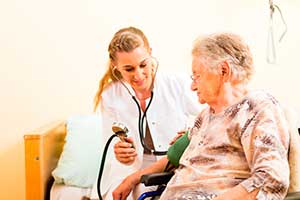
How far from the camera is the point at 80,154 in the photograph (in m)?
2.16

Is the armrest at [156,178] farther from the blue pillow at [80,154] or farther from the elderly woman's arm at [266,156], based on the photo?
the blue pillow at [80,154]

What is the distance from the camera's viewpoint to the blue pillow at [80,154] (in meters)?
2.06

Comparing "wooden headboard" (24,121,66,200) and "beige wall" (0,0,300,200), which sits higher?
"beige wall" (0,0,300,200)

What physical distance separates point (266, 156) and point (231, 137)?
159 mm

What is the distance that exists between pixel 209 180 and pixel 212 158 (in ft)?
0.24

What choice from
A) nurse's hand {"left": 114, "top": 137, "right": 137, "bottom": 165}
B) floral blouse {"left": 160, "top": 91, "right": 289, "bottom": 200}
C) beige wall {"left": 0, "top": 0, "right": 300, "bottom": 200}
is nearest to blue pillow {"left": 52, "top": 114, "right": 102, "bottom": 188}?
beige wall {"left": 0, "top": 0, "right": 300, "bottom": 200}

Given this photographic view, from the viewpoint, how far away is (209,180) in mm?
1283

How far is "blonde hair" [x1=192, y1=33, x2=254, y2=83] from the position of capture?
1313 millimetres

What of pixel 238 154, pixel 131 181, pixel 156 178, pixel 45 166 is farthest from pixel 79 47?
pixel 238 154

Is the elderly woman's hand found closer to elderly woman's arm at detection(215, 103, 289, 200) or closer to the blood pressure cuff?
the blood pressure cuff

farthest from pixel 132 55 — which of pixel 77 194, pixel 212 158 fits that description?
pixel 77 194

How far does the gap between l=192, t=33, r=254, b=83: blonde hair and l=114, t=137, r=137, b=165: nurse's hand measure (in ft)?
1.78

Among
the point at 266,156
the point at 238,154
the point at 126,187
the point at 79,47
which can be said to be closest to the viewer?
the point at 266,156

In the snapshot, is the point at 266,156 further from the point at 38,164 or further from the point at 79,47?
the point at 79,47
